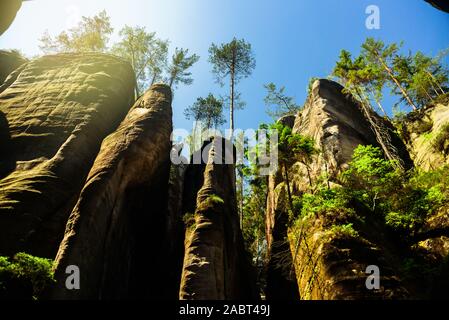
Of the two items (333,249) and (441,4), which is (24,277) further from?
(441,4)

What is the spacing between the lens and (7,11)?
28.5 feet

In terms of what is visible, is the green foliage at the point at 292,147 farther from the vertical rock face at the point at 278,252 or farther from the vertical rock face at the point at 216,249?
the vertical rock face at the point at 216,249

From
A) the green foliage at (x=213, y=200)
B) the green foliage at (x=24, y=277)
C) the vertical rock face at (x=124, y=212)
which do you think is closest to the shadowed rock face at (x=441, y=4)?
the green foliage at (x=213, y=200)

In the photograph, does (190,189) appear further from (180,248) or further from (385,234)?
(385,234)

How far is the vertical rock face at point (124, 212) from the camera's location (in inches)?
378

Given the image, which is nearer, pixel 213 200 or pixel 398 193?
pixel 398 193

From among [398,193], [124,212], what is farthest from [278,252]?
[124,212]

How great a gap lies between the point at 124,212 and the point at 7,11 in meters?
7.82

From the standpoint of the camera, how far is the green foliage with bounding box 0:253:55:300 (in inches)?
280

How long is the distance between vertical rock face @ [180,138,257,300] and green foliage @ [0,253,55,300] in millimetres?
4225

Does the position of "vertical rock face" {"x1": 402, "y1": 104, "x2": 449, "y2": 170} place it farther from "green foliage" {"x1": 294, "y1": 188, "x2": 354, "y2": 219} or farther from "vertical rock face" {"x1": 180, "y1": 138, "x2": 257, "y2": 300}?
"vertical rock face" {"x1": 180, "y1": 138, "x2": 257, "y2": 300}

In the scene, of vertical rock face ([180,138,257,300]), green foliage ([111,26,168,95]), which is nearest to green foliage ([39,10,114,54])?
green foliage ([111,26,168,95])

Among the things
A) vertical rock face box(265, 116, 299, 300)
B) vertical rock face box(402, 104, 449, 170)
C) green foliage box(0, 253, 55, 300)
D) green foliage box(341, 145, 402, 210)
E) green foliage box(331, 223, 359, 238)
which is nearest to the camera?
green foliage box(0, 253, 55, 300)
